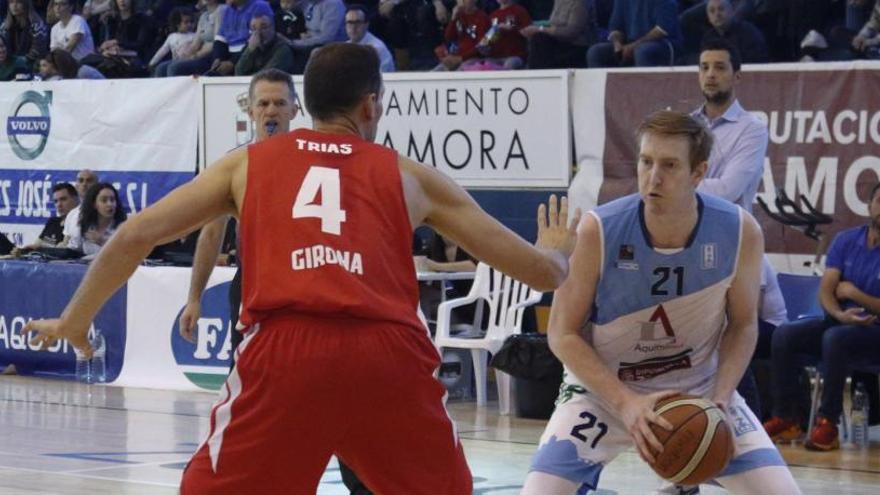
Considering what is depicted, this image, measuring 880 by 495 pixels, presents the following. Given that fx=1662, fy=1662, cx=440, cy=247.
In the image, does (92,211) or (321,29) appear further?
(321,29)

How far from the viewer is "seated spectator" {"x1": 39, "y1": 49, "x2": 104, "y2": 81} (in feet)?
57.0

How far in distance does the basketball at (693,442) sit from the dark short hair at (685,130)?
76 cm

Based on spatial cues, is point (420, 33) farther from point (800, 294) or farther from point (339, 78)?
point (339, 78)

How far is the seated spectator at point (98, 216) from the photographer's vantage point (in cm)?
1354

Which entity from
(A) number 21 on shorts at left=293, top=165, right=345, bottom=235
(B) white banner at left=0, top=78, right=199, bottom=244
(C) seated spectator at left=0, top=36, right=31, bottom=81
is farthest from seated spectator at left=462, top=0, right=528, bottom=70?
(A) number 21 on shorts at left=293, top=165, right=345, bottom=235

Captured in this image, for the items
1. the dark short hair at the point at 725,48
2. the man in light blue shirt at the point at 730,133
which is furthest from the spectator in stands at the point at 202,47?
the man in light blue shirt at the point at 730,133

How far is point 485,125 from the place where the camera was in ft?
41.6

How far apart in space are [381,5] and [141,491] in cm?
945

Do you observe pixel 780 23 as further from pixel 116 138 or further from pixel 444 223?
pixel 444 223

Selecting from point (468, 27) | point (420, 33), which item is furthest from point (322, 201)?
point (420, 33)

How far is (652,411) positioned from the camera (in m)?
4.75

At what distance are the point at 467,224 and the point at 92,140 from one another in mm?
11838

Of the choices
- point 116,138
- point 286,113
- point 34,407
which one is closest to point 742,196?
point 286,113

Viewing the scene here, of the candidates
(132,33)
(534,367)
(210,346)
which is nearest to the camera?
(534,367)
